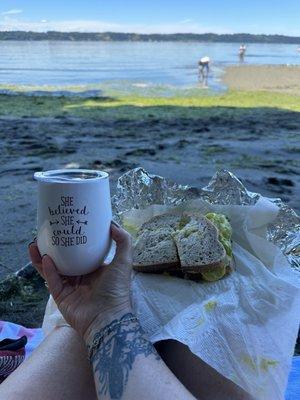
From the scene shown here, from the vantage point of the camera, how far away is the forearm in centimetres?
125

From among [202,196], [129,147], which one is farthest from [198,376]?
[129,147]

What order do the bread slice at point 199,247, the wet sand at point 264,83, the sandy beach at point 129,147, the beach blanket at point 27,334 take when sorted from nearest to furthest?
the bread slice at point 199,247
the beach blanket at point 27,334
the sandy beach at point 129,147
the wet sand at point 264,83

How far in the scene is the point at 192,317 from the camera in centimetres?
150

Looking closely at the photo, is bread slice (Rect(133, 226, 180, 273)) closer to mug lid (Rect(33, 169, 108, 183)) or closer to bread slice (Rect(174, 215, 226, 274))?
bread slice (Rect(174, 215, 226, 274))

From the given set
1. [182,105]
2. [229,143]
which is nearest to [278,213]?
[229,143]

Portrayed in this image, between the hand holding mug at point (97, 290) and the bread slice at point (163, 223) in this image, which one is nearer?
the hand holding mug at point (97, 290)

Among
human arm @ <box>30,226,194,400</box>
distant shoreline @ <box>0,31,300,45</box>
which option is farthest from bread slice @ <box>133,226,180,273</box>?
distant shoreline @ <box>0,31,300,45</box>

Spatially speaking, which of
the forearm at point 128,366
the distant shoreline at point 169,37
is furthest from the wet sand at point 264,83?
the distant shoreline at point 169,37

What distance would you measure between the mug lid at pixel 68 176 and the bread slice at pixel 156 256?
17.6 inches

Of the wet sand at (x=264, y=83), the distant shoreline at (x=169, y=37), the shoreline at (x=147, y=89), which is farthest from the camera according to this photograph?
the distant shoreline at (x=169, y=37)

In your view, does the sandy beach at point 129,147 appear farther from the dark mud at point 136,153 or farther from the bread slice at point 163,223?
the bread slice at point 163,223

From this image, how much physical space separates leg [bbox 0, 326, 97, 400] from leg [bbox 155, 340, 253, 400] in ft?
0.77

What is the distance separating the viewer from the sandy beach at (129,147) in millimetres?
4121

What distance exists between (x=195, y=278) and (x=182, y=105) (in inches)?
418
